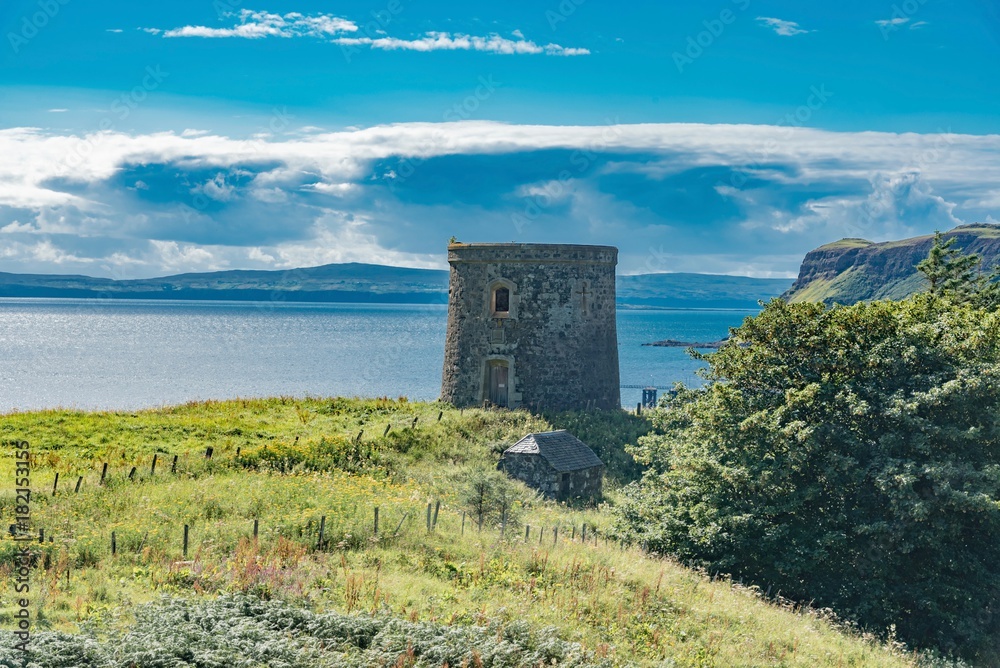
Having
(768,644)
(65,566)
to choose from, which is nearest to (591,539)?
(768,644)

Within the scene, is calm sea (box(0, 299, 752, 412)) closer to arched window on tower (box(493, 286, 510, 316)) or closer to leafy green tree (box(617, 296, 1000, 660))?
arched window on tower (box(493, 286, 510, 316))

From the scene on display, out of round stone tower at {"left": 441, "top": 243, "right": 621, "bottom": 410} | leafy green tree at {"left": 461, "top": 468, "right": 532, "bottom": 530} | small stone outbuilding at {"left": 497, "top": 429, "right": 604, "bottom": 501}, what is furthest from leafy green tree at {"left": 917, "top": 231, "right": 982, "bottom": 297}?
leafy green tree at {"left": 461, "top": 468, "right": 532, "bottom": 530}

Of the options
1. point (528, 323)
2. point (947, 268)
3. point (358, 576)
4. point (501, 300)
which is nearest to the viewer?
point (358, 576)

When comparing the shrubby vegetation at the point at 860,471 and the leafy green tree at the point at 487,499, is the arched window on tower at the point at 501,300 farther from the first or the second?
the shrubby vegetation at the point at 860,471

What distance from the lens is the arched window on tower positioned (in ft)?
125

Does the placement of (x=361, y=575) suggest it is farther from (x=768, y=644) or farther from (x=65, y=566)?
(x=768, y=644)

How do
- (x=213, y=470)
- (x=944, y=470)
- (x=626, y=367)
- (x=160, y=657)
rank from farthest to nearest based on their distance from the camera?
(x=626, y=367) < (x=213, y=470) < (x=944, y=470) < (x=160, y=657)

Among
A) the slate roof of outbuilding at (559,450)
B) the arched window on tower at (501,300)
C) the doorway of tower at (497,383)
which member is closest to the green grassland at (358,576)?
the slate roof of outbuilding at (559,450)

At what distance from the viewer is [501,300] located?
38312mm

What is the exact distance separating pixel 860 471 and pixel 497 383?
21.3 m

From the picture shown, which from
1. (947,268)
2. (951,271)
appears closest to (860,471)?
(947,268)

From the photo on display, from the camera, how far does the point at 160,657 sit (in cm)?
1098

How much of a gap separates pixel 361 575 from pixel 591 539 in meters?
8.57

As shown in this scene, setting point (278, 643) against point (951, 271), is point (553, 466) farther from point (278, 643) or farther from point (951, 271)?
point (951, 271)
